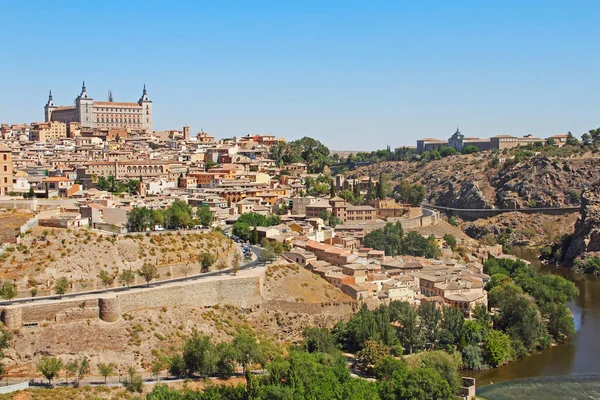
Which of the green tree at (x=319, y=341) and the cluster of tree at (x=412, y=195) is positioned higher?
the cluster of tree at (x=412, y=195)

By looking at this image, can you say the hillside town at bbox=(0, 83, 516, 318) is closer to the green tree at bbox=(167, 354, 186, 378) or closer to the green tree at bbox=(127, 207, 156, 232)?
the green tree at bbox=(127, 207, 156, 232)

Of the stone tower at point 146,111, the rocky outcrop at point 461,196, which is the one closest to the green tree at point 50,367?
the rocky outcrop at point 461,196

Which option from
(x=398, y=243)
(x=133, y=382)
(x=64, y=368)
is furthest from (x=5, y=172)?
(x=398, y=243)

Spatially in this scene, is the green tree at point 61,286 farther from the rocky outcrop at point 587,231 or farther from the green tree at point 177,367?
the rocky outcrop at point 587,231

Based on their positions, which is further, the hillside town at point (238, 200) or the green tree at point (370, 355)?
the hillside town at point (238, 200)

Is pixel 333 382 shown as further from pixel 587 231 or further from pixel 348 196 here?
pixel 587 231

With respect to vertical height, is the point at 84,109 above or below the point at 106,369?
above
